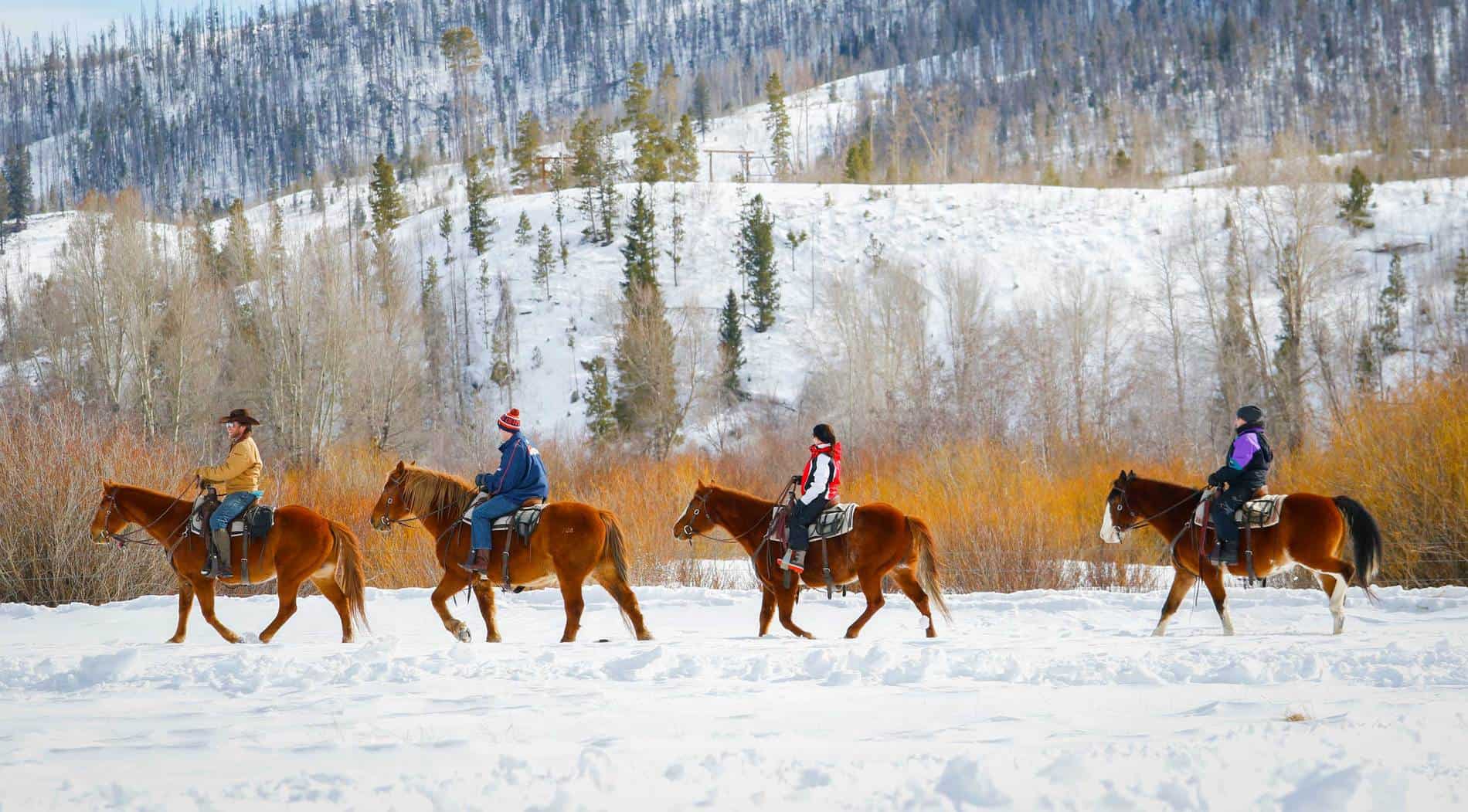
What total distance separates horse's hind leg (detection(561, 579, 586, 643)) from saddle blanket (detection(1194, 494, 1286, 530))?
20.1 feet

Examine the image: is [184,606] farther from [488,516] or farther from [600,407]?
[600,407]

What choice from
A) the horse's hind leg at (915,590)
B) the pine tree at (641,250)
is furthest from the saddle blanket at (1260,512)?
the pine tree at (641,250)

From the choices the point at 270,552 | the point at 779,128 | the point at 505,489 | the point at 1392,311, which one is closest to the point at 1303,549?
the point at 505,489

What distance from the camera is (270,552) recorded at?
10.3m

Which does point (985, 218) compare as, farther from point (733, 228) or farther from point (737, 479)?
point (737, 479)

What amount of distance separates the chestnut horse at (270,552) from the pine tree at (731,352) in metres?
41.8

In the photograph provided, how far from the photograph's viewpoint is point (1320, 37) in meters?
117

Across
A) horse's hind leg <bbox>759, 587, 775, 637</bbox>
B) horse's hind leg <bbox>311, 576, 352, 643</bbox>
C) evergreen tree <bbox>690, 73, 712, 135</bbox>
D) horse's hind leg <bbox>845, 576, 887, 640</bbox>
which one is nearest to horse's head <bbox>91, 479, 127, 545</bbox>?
horse's hind leg <bbox>311, 576, 352, 643</bbox>

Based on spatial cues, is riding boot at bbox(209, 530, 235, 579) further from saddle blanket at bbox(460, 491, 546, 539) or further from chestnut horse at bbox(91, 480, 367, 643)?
saddle blanket at bbox(460, 491, 546, 539)

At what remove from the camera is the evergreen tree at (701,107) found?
390 ft

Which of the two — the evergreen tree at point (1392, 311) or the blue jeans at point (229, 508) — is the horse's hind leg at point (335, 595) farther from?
the evergreen tree at point (1392, 311)

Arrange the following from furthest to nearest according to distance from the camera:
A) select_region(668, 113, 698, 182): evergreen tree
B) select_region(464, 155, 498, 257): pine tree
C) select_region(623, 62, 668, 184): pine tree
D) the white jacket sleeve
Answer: select_region(668, 113, 698, 182): evergreen tree → select_region(623, 62, 668, 184): pine tree → select_region(464, 155, 498, 257): pine tree → the white jacket sleeve

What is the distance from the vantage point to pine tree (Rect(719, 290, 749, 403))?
52656 mm

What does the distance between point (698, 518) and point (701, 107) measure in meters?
117
